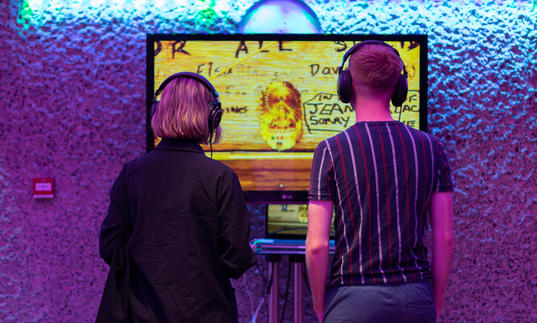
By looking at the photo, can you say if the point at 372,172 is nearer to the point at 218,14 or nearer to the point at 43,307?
the point at 218,14

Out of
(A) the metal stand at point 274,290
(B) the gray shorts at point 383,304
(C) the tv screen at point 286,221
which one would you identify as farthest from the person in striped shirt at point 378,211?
(C) the tv screen at point 286,221

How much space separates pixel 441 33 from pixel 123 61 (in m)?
1.87

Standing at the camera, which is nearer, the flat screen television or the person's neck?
the person's neck

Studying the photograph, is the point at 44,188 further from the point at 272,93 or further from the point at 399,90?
the point at 399,90

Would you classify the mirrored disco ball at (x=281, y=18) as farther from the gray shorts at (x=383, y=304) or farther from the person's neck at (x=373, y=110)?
the gray shorts at (x=383, y=304)

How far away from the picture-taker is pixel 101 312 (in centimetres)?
117

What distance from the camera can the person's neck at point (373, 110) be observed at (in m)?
1.17

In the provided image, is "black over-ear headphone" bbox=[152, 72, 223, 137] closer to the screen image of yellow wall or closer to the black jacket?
the black jacket

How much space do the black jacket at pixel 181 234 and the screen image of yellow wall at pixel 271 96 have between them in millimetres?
943

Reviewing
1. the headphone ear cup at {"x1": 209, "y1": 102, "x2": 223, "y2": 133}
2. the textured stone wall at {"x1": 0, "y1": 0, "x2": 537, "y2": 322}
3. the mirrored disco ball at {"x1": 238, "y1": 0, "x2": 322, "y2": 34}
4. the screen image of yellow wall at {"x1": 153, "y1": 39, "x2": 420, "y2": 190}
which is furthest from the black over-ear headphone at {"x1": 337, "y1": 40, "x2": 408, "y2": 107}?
the textured stone wall at {"x1": 0, "y1": 0, "x2": 537, "y2": 322}

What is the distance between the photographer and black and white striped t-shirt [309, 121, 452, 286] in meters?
1.07

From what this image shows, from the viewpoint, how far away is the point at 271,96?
218 cm

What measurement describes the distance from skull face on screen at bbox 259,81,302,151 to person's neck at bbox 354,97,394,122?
100cm

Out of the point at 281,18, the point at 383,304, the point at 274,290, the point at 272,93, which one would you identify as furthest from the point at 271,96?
the point at 383,304
